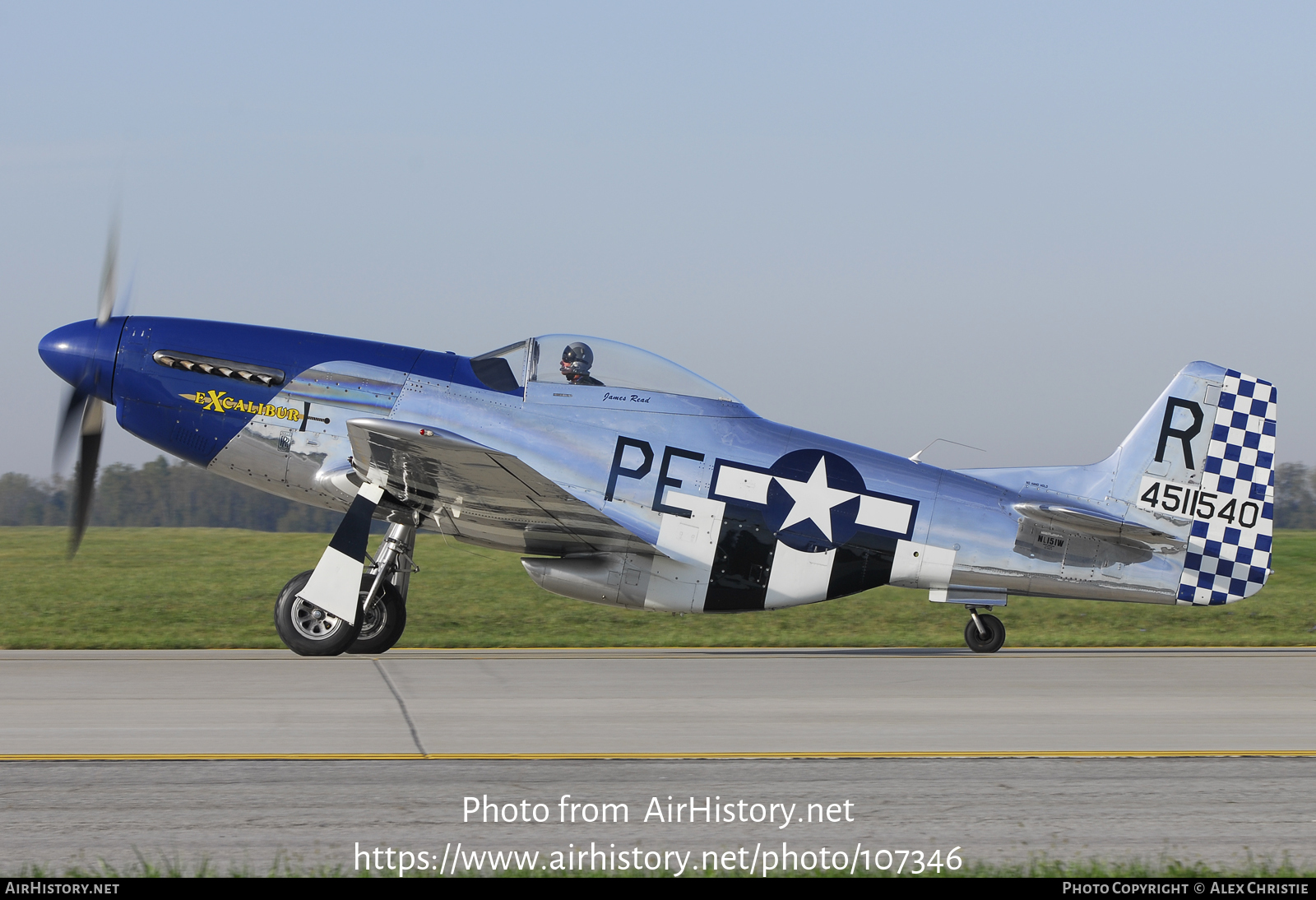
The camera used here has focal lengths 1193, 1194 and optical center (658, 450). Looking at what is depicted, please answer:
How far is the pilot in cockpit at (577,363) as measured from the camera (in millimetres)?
11180

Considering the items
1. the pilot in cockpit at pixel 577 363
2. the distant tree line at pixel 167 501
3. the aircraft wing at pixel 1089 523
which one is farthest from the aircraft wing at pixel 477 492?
the distant tree line at pixel 167 501

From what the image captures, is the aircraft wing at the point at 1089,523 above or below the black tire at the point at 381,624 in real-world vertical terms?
above

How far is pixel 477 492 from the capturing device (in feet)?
35.9

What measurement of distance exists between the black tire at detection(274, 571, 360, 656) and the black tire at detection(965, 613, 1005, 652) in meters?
6.38

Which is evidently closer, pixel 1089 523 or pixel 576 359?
pixel 576 359

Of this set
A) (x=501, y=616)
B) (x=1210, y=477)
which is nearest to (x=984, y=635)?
(x=1210, y=477)

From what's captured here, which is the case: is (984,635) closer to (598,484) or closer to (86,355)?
(598,484)

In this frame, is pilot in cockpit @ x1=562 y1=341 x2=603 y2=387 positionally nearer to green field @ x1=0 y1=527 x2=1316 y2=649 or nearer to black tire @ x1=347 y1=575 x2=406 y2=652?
black tire @ x1=347 y1=575 x2=406 y2=652

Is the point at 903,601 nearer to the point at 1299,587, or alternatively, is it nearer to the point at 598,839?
the point at 1299,587

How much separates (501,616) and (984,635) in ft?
21.4

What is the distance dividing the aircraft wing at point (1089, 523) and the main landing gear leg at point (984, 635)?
158 centimetres

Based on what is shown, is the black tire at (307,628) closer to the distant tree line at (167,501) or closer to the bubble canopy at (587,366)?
the bubble canopy at (587,366)

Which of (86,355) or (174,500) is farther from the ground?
(86,355)

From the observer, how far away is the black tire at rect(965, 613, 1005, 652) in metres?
12.7
